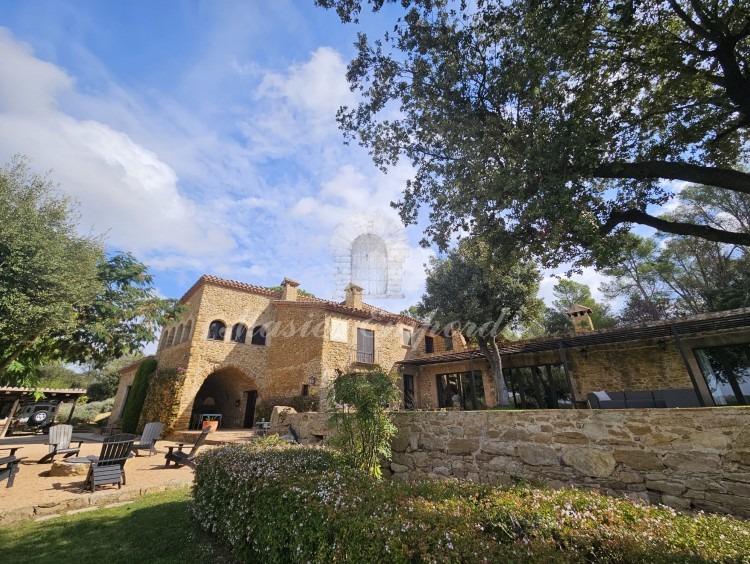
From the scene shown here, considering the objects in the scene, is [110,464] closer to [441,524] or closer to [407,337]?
[441,524]

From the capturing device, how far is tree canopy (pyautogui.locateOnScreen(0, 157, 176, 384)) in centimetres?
793

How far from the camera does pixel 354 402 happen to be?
5.52m

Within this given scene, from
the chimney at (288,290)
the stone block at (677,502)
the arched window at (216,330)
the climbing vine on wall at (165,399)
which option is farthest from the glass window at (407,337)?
the stone block at (677,502)

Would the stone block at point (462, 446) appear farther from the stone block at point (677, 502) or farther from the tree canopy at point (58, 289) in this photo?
the tree canopy at point (58, 289)

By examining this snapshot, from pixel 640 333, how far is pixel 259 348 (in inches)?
692

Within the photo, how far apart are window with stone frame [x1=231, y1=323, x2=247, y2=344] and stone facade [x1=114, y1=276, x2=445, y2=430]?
0.53 ft

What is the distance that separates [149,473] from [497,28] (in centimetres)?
1256

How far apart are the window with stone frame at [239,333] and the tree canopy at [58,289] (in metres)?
6.24

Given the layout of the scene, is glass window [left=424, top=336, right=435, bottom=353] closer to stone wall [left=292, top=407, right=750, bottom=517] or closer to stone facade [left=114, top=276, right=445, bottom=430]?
stone facade [left=114, top=276, right=445, bottom=430]

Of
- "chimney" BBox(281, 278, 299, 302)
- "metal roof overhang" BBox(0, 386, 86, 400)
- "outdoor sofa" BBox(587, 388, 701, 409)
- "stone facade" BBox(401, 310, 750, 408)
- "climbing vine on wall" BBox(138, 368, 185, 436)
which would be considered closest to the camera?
"outdoor sofa" BBox(587, 388, 701, 409)

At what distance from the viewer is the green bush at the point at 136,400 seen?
1577 cm

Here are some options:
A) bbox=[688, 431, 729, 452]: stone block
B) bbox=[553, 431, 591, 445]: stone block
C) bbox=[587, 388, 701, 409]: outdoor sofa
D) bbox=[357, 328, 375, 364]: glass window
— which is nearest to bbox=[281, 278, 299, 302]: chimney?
bbox=[357, 328, 375, 364]: glass window

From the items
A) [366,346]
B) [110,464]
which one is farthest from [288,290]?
[110,464]

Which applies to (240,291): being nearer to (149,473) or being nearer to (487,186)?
(149,473)
